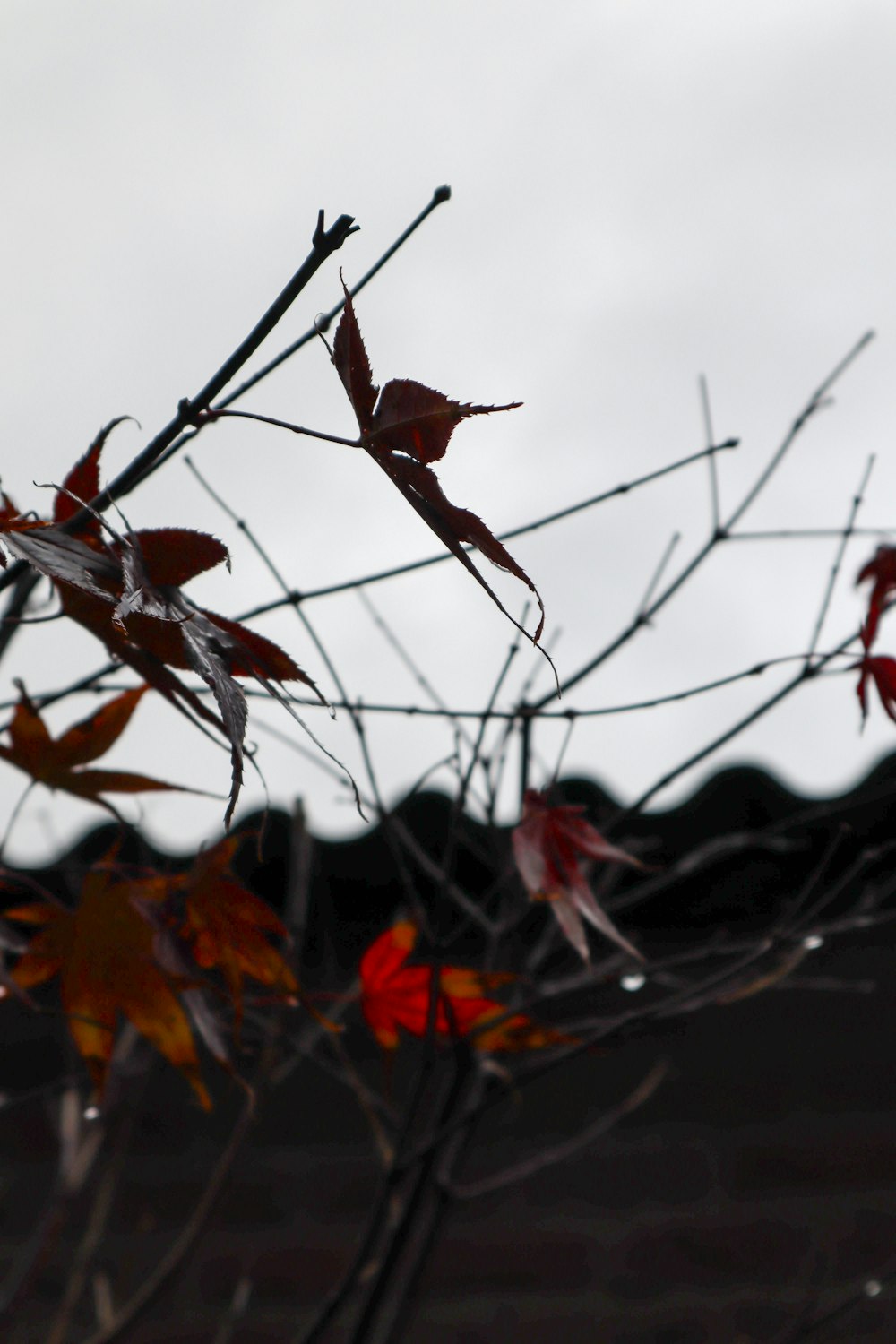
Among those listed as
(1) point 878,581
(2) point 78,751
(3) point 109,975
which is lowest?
(3) point 109,975

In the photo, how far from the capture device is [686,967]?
1921 mm

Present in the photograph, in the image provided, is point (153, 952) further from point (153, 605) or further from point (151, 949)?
point (153, 605)

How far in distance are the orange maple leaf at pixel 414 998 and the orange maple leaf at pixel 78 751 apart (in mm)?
248

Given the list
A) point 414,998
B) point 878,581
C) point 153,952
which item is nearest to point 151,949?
point 153,952

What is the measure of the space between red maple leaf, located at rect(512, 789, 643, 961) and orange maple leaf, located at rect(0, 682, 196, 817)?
254 mm

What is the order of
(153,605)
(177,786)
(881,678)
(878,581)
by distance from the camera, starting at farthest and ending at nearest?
(878,581)
(881,678)
(177,786)
(153,605)

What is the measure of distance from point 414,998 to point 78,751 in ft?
1.06

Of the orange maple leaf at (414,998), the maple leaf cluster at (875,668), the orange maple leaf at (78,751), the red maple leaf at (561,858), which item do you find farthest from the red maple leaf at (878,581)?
the orange maple leaf at (78,751)

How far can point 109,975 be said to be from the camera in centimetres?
75

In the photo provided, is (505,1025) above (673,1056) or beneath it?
beneath

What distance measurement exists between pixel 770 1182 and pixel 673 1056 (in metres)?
0.23

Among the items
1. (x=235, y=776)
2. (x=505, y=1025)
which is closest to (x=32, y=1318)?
(x=505, y=1025)

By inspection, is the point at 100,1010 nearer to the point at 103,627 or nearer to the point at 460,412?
the point at 103,627

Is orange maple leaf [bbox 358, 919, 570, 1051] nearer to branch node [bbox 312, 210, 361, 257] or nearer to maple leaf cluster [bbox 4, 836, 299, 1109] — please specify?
maple leaf cluster [bbox 4, 836, 299, 1109]
